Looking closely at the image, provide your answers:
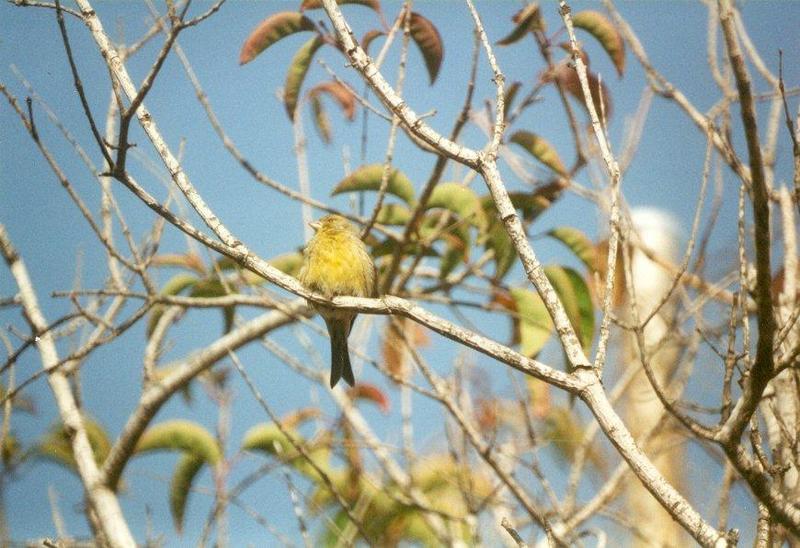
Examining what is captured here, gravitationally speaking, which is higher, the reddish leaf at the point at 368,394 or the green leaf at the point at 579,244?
the green leaf at the point at 579,244

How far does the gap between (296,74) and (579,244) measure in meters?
1.30

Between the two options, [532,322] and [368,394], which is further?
[368,394]

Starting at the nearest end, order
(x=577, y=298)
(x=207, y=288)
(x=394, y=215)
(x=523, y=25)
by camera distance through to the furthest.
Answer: (x=523, y=25) < (x=577, y=298) < (x=394, y=215) < (x=207, y=288)

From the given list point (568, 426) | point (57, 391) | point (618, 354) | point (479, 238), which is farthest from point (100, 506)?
point (618, 354)

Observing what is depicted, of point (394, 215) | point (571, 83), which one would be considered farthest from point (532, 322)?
point (571, 83)

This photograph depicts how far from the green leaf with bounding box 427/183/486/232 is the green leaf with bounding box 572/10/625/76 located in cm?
71

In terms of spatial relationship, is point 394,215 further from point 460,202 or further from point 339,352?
point 339,352

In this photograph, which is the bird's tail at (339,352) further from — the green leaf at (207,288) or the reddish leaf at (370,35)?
the reddish leaf at (370,35)

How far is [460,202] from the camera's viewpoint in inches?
134

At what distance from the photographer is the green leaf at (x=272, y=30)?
3270mm

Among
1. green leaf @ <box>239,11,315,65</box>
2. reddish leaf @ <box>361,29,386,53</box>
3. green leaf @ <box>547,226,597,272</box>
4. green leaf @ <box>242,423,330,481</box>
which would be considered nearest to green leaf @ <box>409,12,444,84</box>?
reddish leaf @ <box>361,29,386,53</box>

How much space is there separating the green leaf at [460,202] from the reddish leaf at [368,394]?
3.73 ft

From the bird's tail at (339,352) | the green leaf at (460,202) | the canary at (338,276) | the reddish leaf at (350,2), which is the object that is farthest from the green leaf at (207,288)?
the reddish leaf at (350,2)

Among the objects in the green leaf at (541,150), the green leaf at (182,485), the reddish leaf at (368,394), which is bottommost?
the green leaf at (182,485)
